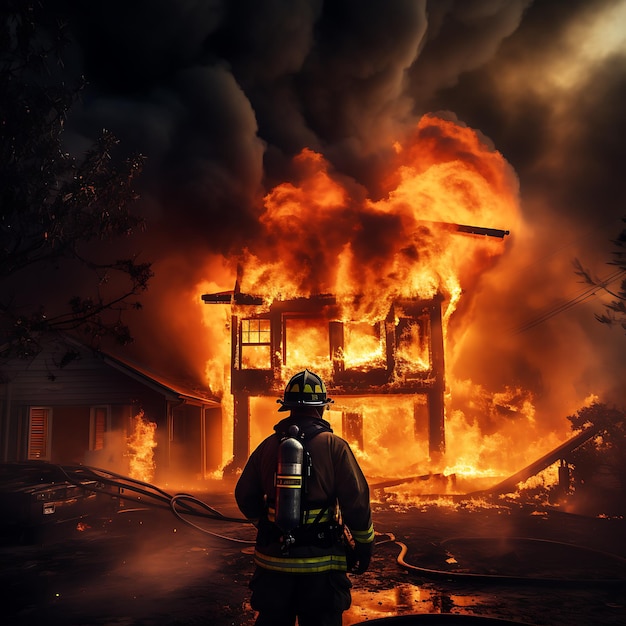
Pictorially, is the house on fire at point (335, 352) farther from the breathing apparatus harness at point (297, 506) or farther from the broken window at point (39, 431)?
the breathing apparatus harness at point (297, 506)

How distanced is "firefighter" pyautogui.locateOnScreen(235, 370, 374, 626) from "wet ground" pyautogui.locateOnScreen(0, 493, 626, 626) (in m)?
1.99

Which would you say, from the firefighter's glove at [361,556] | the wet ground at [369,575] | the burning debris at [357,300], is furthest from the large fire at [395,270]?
the firefighter's glove at [361,556]

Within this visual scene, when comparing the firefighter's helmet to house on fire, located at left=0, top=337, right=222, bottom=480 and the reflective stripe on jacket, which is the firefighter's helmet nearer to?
the reflective stripe on jacket

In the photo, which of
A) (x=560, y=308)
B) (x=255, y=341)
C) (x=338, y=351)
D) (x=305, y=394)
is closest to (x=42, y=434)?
(x=255, y=341)

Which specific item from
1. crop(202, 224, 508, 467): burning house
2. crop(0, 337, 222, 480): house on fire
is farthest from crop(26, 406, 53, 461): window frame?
crop(202, 224, 508, 467): burning house

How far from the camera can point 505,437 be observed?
75.5ft

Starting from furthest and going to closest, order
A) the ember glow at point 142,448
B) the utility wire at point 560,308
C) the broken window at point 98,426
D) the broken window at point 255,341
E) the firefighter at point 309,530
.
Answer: the utility wire at point 560,308
the broken window at point 255,341
the broken window at point 98,426
the ember glow at point 142,448
the firefighter at point 309,530

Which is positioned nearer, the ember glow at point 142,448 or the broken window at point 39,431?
the ember glow at point 142,448

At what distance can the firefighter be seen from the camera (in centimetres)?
359

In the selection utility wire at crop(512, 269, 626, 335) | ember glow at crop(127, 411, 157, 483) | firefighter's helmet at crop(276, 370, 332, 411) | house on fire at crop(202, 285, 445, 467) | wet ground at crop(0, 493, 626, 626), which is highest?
utility wire at crop(512, 269, 626, 335)

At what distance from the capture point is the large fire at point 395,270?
814 inches

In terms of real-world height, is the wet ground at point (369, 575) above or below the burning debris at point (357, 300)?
below

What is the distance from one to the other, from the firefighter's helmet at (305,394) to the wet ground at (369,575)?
2.52 metres

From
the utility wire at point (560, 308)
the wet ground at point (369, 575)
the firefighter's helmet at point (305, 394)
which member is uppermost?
the utility wire at point (560, 308)
